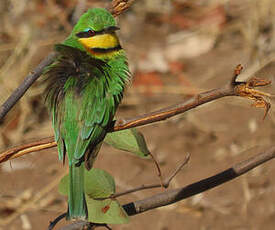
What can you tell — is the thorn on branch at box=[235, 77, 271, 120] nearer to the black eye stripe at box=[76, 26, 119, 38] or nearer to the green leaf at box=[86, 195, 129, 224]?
the green leaf at box=[86, 195, 129, 224]

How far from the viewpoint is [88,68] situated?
59.5 inches

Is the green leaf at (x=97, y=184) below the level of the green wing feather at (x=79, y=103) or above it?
below

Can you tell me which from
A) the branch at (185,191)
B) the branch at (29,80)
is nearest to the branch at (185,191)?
the branch at (185,191)

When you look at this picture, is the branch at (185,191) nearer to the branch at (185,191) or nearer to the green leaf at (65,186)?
the branch at (185,191)

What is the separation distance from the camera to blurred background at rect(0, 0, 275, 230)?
303cm

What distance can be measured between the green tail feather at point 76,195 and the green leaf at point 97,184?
0.02 meters

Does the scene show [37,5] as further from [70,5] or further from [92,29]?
[92,29]

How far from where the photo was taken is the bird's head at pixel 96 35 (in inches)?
59.1

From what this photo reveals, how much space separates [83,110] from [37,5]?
3.34m

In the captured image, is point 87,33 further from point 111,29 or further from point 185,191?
point 185,191

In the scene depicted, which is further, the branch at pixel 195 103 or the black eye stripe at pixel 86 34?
the black eye stripe at pixel 86 34

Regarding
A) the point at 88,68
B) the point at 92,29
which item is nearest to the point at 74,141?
the point at 88,68

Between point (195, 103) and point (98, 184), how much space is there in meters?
0.30

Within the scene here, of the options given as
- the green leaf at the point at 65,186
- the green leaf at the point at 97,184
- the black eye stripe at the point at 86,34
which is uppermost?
the black eye stripe at the point at 86,34
